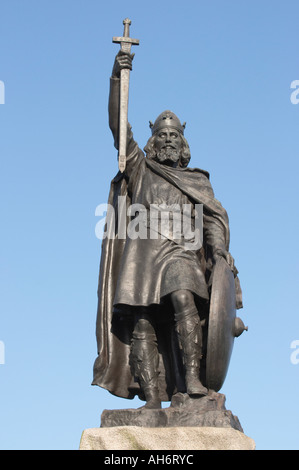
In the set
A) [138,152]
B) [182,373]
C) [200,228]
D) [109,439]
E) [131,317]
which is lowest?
[109,439]

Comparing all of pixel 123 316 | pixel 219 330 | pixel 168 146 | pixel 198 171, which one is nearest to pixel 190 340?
pixel 219 330

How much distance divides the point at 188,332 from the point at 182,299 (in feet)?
1.22

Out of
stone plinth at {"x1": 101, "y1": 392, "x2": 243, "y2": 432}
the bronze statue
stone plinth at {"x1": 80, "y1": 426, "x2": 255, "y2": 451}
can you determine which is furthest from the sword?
stone plinth at {"x1": 80, "y1": 426, "x2": 255, "y2": 451}

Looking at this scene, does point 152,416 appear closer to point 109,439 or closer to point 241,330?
point 109,439

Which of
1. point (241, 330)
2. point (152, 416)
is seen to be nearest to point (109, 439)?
point (152, 416)

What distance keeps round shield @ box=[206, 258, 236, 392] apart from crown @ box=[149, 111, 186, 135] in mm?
2279

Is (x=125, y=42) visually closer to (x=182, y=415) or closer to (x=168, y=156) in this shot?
(x=168, y=156)

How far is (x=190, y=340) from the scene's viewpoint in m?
9.21

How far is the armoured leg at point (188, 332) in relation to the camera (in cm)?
920

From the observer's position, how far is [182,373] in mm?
9547

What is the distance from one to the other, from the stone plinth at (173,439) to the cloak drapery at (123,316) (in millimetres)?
1175

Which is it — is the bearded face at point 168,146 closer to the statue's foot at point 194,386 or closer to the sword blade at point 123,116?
the sword blade at point 123,116

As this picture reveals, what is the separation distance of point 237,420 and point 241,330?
42.1 inches

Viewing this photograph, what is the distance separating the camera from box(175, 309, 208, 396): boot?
918cm
